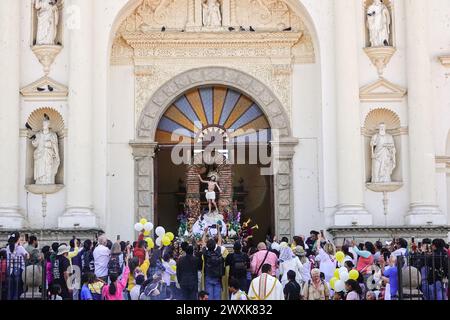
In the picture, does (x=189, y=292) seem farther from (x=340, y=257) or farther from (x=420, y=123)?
(x=420, y=123)

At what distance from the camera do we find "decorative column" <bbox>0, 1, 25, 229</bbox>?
88.3ft

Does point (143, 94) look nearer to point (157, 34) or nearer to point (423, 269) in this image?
point (157, 34)

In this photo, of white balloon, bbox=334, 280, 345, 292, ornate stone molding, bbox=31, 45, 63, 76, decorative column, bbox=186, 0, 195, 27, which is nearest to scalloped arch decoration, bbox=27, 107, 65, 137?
ornate stone molding, bbox=31, 45, 63, 76

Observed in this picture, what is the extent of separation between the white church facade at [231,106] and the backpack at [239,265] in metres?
6.51

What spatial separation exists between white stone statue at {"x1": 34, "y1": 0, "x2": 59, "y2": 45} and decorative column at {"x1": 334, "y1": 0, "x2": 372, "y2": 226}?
7482 millimetres

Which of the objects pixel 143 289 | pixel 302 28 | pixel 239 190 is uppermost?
pixel 302 28

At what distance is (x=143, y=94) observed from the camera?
29109 millimetres

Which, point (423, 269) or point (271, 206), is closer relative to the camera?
point (423, 269)

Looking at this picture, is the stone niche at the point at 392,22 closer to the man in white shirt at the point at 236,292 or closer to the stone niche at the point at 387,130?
the stone niche at the point at 387,130

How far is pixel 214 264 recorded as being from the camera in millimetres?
20672

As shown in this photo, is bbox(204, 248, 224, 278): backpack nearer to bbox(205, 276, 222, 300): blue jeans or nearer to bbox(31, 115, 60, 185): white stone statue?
bbox(205, 276, 222, 300): blue jeans
